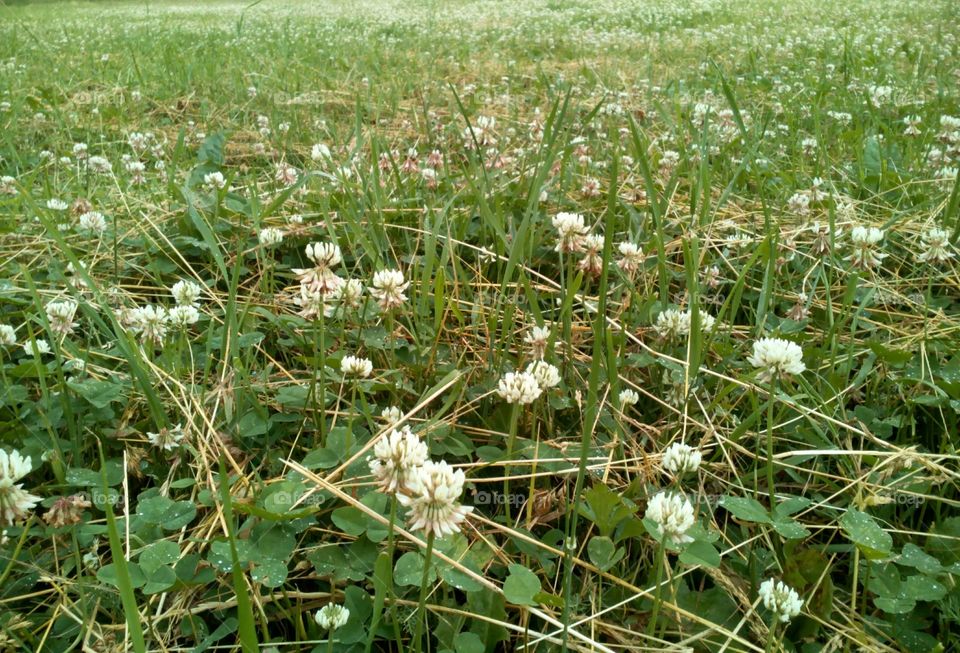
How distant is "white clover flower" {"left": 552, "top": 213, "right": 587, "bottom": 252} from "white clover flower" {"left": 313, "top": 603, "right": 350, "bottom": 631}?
2.75 feet

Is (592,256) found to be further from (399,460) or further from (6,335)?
(6,335)

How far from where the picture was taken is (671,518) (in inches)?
41.2

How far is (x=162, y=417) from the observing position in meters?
1.39

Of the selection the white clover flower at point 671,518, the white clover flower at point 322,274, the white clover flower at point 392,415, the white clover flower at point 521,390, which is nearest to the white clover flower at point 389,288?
the white clover flower at point 322,274

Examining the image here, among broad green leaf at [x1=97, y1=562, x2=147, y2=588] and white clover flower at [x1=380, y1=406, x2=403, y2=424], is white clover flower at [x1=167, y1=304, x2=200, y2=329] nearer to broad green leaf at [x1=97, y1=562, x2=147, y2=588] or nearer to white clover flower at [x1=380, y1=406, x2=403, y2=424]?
white clover flower at [x1=380, y1=406, x2=403, y2=424]

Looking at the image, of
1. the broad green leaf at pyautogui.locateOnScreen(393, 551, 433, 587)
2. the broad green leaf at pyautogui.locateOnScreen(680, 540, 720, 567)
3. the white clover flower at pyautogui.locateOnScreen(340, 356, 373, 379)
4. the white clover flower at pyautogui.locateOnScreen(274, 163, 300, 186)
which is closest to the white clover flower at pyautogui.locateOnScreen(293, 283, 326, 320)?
the white clover flower at pyautogui.locateOnScreen(340, 356, 373, 379)

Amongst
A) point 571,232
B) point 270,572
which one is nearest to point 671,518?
point 270,572

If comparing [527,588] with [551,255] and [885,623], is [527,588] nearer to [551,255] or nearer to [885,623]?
[885,623]

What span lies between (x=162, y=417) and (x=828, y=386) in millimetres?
1336

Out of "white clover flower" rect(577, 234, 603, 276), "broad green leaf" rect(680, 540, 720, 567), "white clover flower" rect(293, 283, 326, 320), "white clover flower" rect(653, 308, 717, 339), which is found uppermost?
"white clover flower" rect(577, 234, 603, 276)

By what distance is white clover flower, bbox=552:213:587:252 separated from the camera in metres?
1.54

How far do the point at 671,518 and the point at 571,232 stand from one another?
685 mm

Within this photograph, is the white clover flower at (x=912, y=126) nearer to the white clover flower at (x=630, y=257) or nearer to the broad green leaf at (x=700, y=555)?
the white clover flower at (x=630, y=257)

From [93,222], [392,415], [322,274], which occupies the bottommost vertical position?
[392,415]
